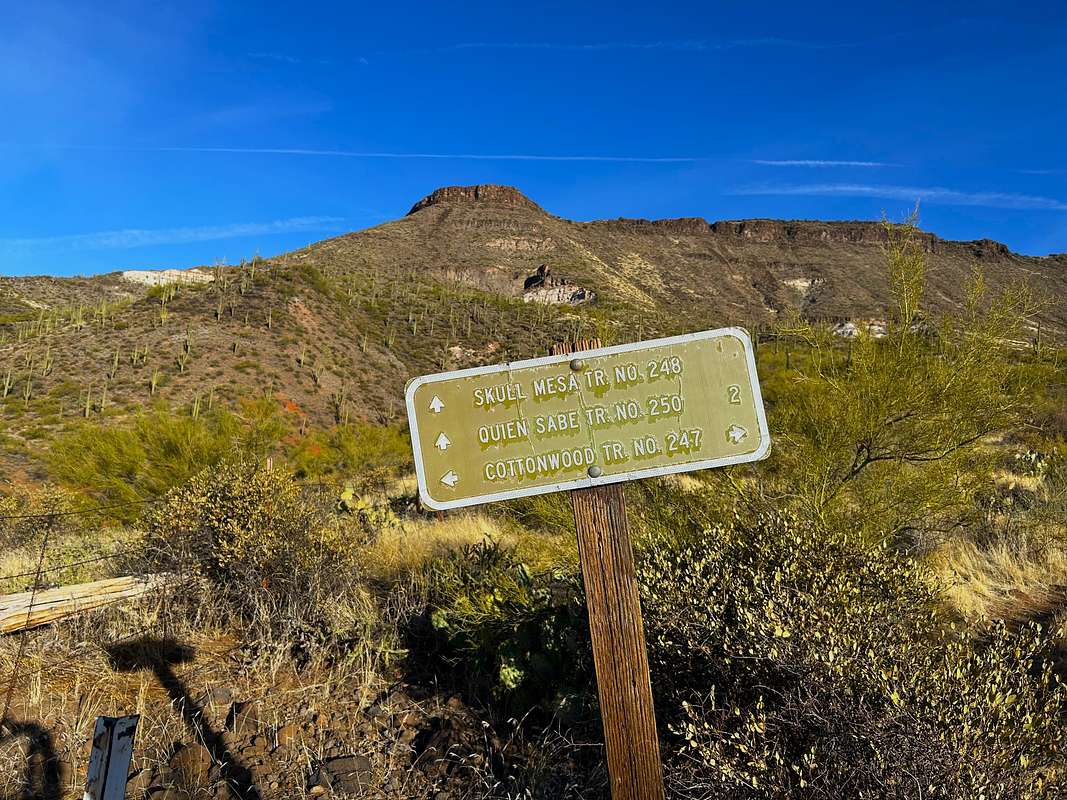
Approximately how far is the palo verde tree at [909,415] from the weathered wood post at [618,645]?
110 inches

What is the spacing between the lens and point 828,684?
247 cm

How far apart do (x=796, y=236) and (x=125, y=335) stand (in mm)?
91290

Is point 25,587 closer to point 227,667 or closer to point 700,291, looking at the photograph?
point 227,667

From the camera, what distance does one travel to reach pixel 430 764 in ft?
10.8

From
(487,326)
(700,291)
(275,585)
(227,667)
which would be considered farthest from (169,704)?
(700,291)

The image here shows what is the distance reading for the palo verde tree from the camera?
15.7ft

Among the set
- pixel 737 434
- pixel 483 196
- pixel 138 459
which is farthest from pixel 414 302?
pixel 483 196

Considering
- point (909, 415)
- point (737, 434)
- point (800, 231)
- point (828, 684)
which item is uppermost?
point (800, 231)

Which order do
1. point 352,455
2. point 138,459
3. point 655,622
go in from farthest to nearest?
point 352,455
point 138,459
point 655,622

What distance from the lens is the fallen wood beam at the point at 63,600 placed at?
4.66m

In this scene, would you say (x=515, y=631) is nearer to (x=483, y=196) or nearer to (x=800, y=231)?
(x=483, y=196)

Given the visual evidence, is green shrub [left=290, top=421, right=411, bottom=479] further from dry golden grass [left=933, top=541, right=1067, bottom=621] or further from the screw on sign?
the screw on sign

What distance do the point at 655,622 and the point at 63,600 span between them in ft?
15.2

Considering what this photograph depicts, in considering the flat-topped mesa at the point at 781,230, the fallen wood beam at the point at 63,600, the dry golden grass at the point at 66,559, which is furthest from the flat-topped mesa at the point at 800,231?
the fallen wood beam at the point at 63,600
